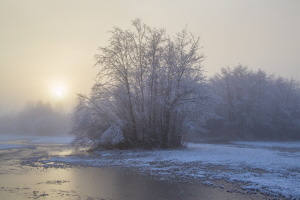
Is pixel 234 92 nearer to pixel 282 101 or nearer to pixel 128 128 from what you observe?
pixel 282 101

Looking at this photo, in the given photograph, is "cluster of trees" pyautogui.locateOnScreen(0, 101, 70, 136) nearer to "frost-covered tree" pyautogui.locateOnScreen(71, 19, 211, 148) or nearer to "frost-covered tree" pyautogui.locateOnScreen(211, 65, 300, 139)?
"frost-covered tree" pyautogui.locateOnScreen(211, 65, 300, 139)

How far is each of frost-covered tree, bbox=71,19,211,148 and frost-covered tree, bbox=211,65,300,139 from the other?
30.3m

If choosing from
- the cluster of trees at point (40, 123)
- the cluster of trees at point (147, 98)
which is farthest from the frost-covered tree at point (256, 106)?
the cluster of trees at point (40, 123)

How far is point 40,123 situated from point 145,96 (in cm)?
7875

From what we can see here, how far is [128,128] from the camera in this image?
3275cm

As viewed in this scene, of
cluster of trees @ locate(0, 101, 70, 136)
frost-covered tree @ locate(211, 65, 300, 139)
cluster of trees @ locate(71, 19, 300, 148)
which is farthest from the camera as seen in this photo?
cluster of trees @ locate(0, 101, 70, 136)

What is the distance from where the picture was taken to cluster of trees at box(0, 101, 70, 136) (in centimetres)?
10062

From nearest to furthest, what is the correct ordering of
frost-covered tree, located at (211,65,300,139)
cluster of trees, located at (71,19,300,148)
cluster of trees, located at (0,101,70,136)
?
cluster of trees, located at (71,19,300,148), frost-covered tree, located at (211,65,300,139), cluster of trees, located at (0,101,70,136)

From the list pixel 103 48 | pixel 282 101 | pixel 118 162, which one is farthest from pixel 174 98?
pixel 282 101

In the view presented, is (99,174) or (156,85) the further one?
(156,85)

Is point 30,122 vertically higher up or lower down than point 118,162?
higher up

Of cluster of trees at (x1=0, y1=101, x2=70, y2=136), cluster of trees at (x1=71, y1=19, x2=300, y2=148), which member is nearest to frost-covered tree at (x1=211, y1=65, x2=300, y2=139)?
cluster of trees at (x1=71, y1=19, x2=300, y2=148)

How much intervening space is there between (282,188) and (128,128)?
72.1 ft

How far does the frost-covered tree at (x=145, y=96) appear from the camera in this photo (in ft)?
107
